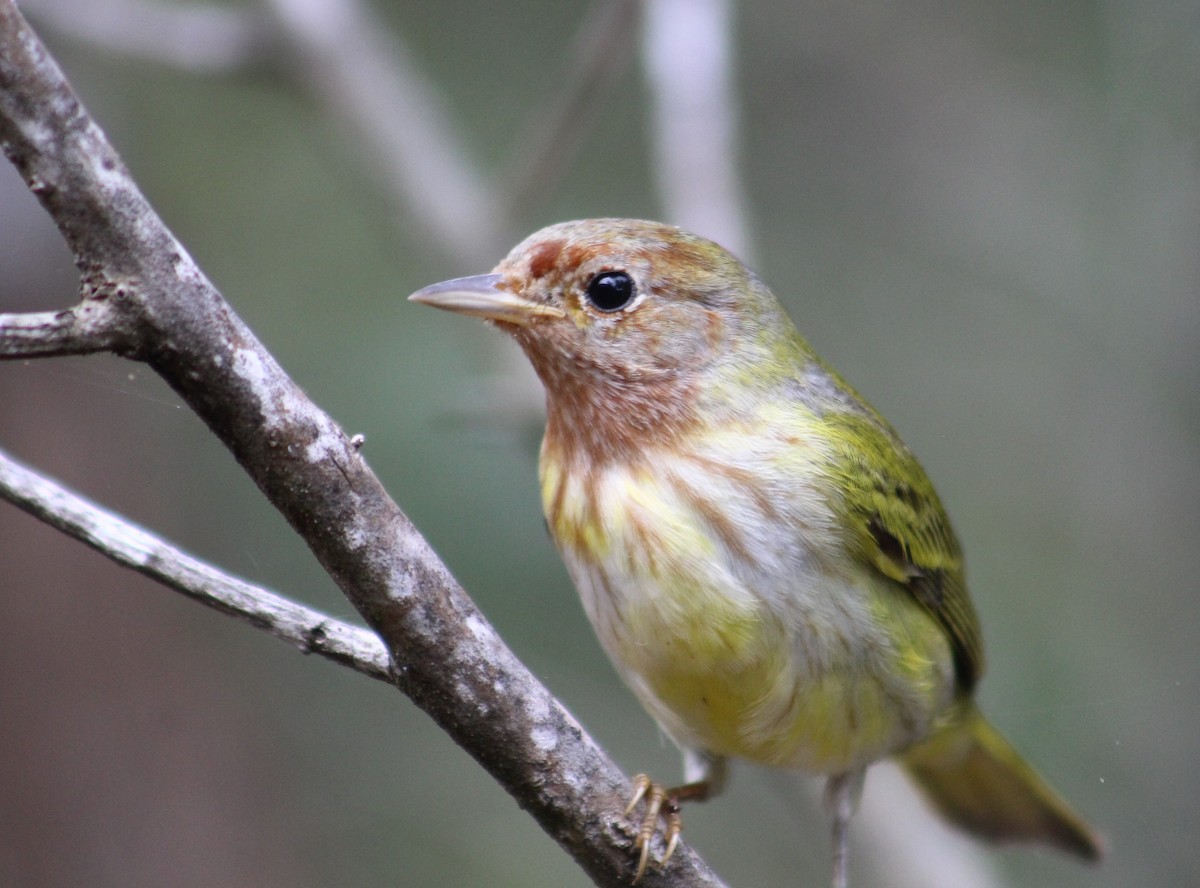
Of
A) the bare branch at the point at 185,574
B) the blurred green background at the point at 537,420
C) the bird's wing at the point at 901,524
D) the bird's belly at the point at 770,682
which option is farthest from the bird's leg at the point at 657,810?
the blurred green background at the point at 537,420

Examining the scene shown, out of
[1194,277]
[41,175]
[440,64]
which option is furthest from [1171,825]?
[440,64]

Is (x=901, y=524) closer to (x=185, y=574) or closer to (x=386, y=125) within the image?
(x=185, y=574)

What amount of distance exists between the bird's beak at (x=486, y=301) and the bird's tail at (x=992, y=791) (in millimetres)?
1927

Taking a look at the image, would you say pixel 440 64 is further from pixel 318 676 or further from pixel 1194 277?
pixel 1194 277

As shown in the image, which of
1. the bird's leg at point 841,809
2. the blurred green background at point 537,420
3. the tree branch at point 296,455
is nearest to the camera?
the tree branch at point 296,455

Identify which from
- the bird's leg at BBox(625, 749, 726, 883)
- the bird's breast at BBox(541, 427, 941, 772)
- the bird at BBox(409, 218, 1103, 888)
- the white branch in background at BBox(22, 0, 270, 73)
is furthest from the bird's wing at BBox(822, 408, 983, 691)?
the white branch in background at BBox(22, 0, 270, 73)

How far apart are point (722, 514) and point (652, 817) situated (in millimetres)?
734

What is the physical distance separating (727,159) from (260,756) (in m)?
3.39

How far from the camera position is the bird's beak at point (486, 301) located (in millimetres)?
3006

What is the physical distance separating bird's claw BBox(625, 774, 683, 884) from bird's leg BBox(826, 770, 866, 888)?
3.23 ft

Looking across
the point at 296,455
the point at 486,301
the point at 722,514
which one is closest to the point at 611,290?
the point at 486,301

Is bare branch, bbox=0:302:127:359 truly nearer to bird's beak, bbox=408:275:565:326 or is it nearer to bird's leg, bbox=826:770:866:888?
bird's beak, bbox=408:275:565:326

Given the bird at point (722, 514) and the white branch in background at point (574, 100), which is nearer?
the bird at point (722, 514)

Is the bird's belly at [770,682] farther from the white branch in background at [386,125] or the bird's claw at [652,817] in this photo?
the white branch in background at [386,125]
